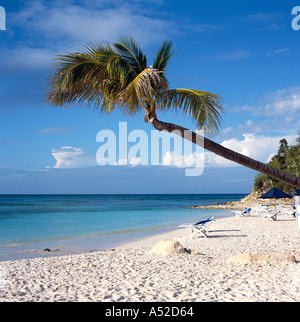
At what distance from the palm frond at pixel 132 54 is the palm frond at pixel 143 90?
777mm

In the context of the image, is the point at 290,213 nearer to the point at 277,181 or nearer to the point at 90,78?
the point at 90,78

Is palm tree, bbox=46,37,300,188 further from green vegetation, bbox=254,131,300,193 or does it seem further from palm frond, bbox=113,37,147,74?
green vegetation, bbox=254,131,300,193

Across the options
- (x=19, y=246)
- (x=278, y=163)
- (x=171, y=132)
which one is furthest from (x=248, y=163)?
(x=278, y=163)

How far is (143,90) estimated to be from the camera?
6527 mm

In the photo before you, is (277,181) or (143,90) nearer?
(143,90)

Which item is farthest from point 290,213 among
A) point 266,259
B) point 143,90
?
point 143,90

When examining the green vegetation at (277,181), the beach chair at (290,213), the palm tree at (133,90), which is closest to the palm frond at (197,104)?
the palm tree at (133,90)

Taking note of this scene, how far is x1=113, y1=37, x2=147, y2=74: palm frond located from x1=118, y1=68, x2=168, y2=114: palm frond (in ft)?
2.55

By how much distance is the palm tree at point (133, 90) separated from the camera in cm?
645

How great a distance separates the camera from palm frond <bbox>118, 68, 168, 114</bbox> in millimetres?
6484

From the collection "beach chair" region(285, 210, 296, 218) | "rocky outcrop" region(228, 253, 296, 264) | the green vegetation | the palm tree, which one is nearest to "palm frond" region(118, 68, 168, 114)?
the palm tree

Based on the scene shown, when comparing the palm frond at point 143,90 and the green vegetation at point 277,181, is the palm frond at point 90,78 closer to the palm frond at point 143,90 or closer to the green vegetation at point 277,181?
the palm frond at point 143,90

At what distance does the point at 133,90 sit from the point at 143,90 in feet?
0.69

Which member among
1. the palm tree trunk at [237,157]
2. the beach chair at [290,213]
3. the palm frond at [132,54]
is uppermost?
the palm frond at [132,54]
